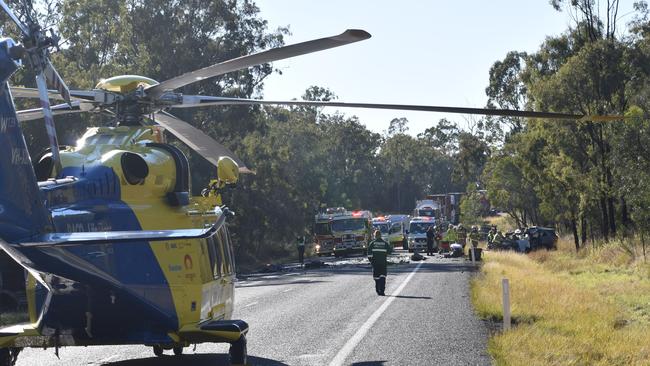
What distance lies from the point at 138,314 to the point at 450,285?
18.3 m

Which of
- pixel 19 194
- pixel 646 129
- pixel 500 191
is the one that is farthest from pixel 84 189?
pixel 500 191

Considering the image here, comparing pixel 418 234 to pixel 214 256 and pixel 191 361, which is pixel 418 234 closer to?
pixel 191 361

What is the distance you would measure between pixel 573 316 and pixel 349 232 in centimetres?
3932

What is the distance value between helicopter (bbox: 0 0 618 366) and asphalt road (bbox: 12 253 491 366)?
6.39 feet

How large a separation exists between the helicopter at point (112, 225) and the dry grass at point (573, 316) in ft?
13.9

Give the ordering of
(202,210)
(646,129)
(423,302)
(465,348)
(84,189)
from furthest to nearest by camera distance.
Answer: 1. (646,129)
2. (423,302)
3. (465,348)
4. (202,210)
5. (84,189)

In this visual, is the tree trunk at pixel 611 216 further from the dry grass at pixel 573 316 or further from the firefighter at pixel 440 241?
the firefighter at pixel 440 241

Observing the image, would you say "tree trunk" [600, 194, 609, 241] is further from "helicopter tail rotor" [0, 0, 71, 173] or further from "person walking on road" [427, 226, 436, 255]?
"helicopter tail rotor" [0, 0, 71, 173]

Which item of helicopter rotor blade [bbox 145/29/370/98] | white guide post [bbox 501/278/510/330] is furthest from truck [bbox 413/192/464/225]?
helicopter rotor blade [bbox 145/29/370/98]

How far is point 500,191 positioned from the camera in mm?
76812

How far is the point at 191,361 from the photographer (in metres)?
13.1

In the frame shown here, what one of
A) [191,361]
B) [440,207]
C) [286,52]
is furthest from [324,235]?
[286,52]

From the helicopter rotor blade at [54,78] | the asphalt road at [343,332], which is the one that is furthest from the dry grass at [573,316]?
the helicopter rotor blade at [54,78]

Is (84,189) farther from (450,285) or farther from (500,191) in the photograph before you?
(500,191)
